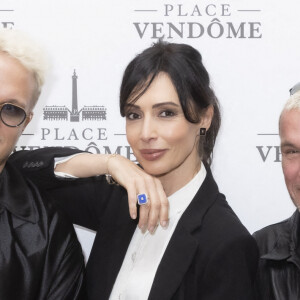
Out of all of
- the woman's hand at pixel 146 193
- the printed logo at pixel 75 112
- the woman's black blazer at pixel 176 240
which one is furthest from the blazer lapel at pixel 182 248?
the printed logo at pixel 75 112

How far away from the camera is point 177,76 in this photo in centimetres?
144

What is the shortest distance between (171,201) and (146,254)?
0.16 m

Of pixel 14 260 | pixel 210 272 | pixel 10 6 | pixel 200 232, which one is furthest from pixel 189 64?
pixel 10 6

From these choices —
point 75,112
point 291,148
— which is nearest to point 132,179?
point 291,148

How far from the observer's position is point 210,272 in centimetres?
131

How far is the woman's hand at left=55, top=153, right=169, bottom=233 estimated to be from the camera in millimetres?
1269

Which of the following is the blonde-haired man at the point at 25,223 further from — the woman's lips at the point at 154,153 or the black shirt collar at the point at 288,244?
the black shirt collar at the point at 288,244

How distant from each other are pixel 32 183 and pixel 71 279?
26 cm

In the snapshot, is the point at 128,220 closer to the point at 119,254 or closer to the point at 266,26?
the point at 119,254

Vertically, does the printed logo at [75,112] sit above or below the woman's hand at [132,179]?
above

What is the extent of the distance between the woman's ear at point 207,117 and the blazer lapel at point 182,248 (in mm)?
173

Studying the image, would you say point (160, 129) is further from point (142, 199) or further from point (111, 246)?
point (111, 246)

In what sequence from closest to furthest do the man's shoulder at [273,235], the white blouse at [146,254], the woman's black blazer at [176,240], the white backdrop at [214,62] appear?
1. the woman's black blazer at [176,240]
2. the white blouse at [146,254]
3. the man's shoulder at [273,235]
4. the white backdrop at [214,62]

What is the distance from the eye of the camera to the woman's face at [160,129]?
4.72 ft
